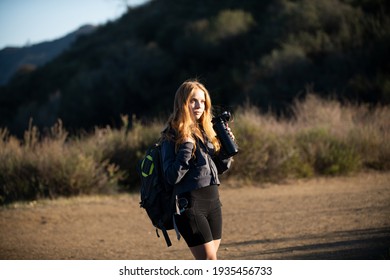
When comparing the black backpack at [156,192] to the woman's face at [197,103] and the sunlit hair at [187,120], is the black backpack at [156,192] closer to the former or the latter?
the sunlit hair at [187,120]

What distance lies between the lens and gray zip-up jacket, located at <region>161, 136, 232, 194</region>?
3656mm

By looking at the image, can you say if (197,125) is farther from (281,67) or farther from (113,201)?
(281,67)

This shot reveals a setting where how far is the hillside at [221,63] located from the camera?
22297 mm

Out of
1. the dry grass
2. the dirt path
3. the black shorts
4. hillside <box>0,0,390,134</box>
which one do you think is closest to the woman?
the black shorts

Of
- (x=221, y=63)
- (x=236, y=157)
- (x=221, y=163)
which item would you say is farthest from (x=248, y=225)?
(x=221, y=63)

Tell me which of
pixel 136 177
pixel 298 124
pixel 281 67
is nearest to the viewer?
pixel 136 177

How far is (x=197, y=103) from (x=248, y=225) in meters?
4.10

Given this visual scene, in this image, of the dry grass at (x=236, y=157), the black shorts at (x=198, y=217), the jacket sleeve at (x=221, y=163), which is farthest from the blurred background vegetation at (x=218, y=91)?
the black shorts at (x=198, y=217)

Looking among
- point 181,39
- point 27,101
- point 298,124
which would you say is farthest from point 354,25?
point 27,101

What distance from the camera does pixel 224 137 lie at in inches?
153

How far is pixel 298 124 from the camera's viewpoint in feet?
41.7

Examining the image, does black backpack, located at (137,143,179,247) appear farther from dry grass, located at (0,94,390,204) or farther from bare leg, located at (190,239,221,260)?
dry grass, located at (0,94,390,204)

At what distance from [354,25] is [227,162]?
22.4 meters

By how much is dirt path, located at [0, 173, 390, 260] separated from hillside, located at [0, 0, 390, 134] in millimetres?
9108
